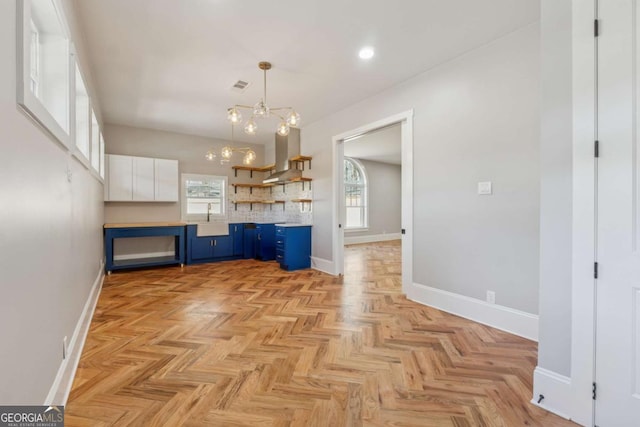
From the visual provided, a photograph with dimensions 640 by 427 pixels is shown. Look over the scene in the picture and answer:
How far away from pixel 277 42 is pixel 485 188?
2.54m

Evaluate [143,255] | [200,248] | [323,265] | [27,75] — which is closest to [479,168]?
[323,265]

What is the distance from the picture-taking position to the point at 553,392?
64.2 inches

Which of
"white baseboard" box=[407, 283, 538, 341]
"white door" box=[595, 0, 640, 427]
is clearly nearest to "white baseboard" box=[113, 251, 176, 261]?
"white baseboard" box=[407, 283, 538, 341]

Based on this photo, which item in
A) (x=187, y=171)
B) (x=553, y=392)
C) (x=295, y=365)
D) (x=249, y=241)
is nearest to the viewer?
(x=553, y=392)

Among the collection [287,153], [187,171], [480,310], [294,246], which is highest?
[287,153]

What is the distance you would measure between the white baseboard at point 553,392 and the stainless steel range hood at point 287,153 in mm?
4586

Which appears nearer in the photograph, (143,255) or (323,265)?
(323,265)

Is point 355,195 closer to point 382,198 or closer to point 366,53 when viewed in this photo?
point 382,198

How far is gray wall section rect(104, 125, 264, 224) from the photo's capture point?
5547 mm

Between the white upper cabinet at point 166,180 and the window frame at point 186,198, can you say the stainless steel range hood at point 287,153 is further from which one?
the white upper cabinet at point 166,180

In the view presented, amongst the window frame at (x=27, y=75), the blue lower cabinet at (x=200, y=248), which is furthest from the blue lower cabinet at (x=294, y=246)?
the window frame at (x=27, y=75)

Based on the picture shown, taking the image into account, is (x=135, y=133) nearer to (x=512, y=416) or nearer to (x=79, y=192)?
(x=79, y=192)

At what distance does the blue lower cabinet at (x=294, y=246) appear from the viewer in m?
5.25

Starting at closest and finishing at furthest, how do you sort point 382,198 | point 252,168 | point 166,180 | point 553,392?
point 553,392
point 166,180
point 252,168
point 382,198
